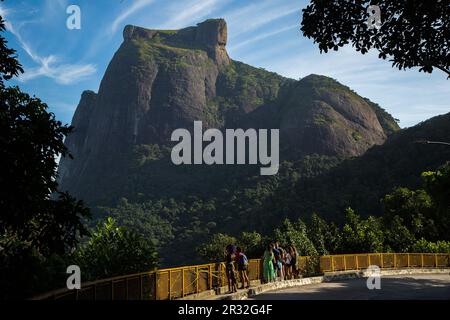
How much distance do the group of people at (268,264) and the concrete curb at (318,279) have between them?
35 centimetres

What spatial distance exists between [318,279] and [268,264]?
4.11 m

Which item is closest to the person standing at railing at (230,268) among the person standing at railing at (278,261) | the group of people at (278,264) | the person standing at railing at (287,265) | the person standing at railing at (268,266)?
the person standing at railing at (268,266)

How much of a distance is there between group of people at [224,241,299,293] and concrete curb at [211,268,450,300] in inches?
13.7

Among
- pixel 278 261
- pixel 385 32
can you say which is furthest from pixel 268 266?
pixel 385 32

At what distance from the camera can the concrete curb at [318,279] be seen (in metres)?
14.0

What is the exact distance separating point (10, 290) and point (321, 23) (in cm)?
843

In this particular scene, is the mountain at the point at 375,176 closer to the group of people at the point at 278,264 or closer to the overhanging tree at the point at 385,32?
the group of people at the point at 278,264

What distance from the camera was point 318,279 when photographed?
20.7m

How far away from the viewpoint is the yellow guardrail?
9.11m

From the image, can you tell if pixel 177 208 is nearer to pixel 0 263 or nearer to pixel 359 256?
pixel 359 256

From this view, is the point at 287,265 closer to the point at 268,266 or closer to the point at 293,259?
the point at 293,259

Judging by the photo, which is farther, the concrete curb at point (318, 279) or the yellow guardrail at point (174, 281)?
the concrete curb at point (318, 279)
